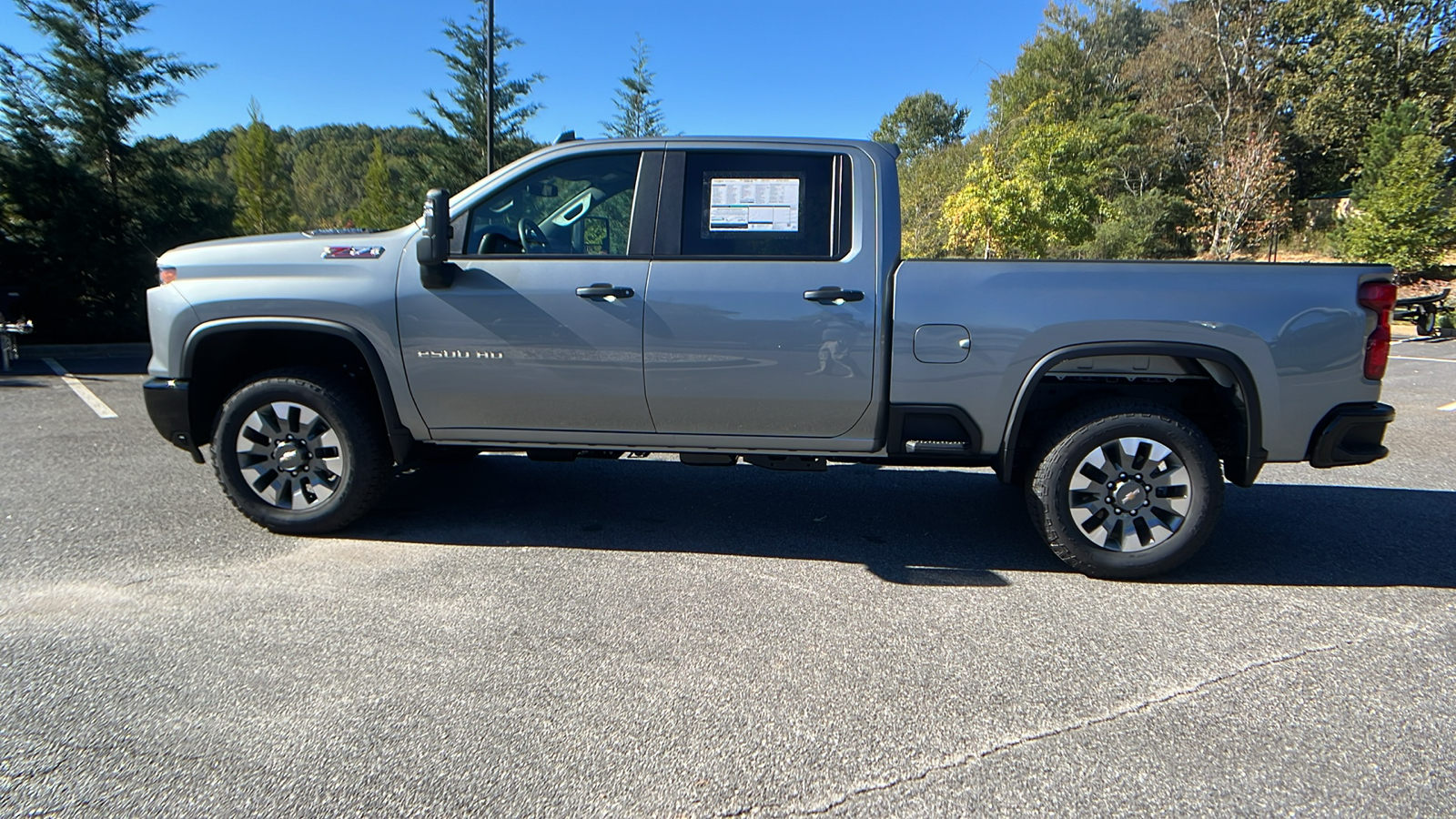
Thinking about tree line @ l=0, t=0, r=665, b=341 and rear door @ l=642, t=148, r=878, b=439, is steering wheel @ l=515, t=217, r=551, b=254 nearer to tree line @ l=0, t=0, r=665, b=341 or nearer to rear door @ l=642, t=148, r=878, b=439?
rear door @ l=642, t=148, r=878, b=439

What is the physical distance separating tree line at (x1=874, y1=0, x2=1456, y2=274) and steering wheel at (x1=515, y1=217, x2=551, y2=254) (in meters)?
26.5

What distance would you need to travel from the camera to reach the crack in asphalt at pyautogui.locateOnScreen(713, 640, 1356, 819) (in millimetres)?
2352

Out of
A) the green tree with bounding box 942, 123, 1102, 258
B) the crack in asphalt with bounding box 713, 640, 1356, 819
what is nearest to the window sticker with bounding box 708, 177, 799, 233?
the crack in asphalt with bounding box 713, 640, 1356, 819

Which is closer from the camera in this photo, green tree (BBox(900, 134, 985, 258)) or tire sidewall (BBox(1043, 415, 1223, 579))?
tire sidewall (BBox(1043, 415, 1223, 579))

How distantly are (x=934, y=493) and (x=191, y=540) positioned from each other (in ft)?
13.6

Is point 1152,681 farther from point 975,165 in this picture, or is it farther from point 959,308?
point 975,165

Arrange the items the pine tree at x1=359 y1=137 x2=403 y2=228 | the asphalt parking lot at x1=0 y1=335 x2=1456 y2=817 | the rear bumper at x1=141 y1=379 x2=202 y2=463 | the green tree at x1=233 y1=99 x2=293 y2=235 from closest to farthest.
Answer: the asphalt parking lot at x1=0 y1=335 x2=1456 y2=817, the rear bumper at x1=141 y1=379 x2=202 y2=463, the green tree at x1=233 y1=99 x2=293 y2=235, the pine tree at x1=359 y1=137 x2=403 y2=228

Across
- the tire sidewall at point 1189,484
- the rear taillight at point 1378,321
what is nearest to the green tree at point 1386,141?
the rear taillight at point 1378,321

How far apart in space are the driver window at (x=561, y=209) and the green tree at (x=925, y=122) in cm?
9396

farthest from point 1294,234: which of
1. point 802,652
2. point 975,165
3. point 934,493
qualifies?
point 802,652

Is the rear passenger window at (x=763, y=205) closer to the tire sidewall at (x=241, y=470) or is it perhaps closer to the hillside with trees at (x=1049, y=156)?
the tire sidewall at (x=241, y=470)

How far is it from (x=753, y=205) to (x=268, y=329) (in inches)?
97.2

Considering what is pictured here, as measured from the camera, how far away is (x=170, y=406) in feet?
14.5

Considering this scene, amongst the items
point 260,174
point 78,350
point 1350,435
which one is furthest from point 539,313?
point 260,174
